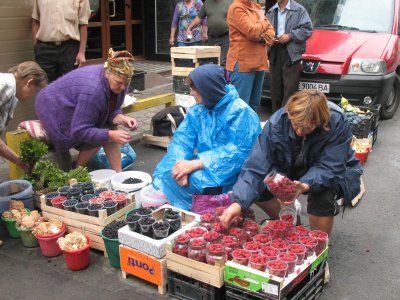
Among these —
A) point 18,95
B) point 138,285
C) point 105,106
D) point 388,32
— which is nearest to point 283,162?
point 138,285

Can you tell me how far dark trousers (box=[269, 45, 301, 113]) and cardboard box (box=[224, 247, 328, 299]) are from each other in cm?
412

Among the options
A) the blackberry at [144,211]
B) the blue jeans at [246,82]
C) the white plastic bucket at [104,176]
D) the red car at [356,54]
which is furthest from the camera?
the red car at [356,54]

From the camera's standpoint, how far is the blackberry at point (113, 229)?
3441mm

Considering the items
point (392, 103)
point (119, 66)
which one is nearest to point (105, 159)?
point (119, 66)

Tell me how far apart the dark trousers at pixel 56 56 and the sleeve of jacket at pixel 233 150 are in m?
3.00

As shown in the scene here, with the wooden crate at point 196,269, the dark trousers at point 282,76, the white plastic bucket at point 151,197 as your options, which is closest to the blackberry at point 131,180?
the white plastic bucket at point 151,197

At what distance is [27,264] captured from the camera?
142 inches

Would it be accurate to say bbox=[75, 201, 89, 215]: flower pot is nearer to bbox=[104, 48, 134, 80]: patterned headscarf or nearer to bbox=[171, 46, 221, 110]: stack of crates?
bbox=[104, 48, 134, 80]: patterned headscarf

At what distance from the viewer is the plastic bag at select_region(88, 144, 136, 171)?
17.3 ft

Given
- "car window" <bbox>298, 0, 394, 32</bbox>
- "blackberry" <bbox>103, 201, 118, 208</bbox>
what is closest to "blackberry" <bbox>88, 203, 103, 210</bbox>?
"blackberry" <bbox>103, 201, 118, 208</bbox>

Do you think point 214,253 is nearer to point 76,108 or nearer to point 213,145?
point 213,145

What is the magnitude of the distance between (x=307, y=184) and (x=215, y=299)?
38.1 inches

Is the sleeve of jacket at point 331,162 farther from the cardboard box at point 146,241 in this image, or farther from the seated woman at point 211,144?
the cardboard box at point 146,241

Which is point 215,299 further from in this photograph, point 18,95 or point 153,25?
point 153,25
